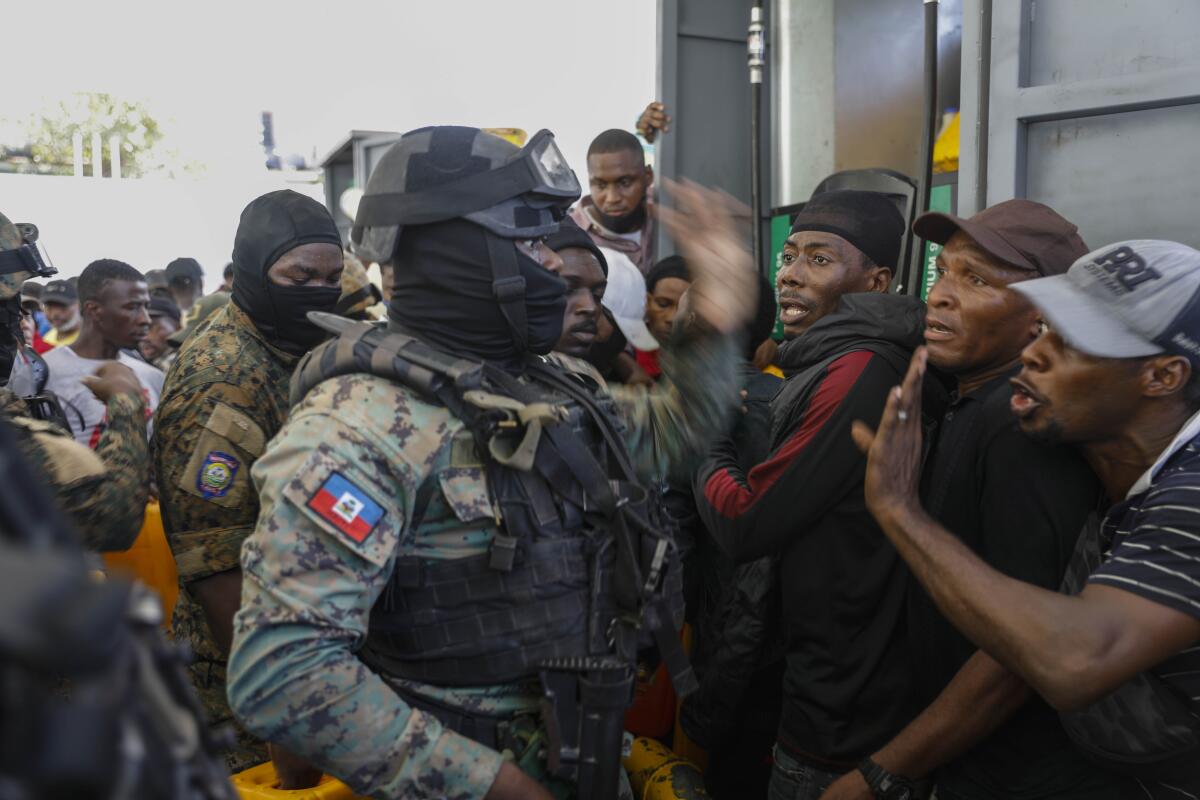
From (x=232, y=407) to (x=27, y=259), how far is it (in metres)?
1.25

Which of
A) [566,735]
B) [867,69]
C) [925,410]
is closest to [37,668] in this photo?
[566,735]

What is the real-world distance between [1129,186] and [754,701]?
1.91m

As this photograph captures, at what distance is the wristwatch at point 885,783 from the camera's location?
2273 mm

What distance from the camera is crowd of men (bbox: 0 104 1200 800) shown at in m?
1.66

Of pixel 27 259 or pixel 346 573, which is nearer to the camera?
pixel 346 573

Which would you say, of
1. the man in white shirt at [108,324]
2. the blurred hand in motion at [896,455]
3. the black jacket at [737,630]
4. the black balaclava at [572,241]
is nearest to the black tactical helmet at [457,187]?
the blurred hand in motion at [896,455]

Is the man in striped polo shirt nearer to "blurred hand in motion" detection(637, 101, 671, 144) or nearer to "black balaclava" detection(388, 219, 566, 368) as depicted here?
"black balaclava" detection(388, 219, 566, 368)

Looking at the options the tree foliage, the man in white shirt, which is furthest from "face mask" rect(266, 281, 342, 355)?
the tree foliage

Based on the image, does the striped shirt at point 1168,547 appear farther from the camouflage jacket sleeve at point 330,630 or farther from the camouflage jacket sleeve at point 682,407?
the camouflage jacket sleeve at point 330,630

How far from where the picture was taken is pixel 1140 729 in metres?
1.85

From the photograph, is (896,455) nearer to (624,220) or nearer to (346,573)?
(346,573)

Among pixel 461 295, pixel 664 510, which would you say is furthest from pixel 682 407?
pixel 461 295

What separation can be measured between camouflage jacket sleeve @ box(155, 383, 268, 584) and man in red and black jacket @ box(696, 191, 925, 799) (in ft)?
4.28

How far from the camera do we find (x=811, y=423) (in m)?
2.55
